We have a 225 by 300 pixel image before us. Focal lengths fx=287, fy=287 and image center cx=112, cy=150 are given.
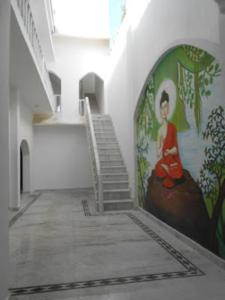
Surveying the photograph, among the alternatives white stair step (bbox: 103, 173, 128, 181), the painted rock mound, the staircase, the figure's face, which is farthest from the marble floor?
white stair step (bbox: 103, 173, 128, 181)

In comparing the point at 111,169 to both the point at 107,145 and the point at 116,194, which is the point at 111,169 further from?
the point at 107,145

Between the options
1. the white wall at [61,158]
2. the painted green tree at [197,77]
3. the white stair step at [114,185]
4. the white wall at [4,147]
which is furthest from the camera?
the white wall at [61,158]

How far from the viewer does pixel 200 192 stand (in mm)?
4176

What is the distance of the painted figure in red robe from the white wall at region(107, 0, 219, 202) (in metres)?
1.15

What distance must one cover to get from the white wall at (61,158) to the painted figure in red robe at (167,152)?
7026 mm

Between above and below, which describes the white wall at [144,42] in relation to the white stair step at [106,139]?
above

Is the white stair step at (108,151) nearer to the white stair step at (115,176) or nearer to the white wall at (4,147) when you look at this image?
the white stair step at (115,176)

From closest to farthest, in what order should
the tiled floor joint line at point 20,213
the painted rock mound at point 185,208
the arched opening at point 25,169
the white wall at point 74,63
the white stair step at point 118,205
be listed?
the painted rock mound at point 185,208 < the tiled floor joint line at point 20,213 < the white stair step at point 118,205 < the arched opening at point 25,169 < the white wall at point 74,63

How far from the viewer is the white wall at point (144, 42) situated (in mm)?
3973

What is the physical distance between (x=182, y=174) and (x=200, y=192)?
2.25 feet

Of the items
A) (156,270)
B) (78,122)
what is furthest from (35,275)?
(78,122)

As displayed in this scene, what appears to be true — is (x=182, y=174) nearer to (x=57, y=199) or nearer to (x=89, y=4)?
(x=57, y=199)

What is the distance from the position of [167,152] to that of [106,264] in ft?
8.35

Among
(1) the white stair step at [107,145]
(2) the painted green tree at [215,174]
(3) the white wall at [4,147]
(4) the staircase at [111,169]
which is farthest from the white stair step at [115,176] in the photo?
(3) the white wall at [4,147]
